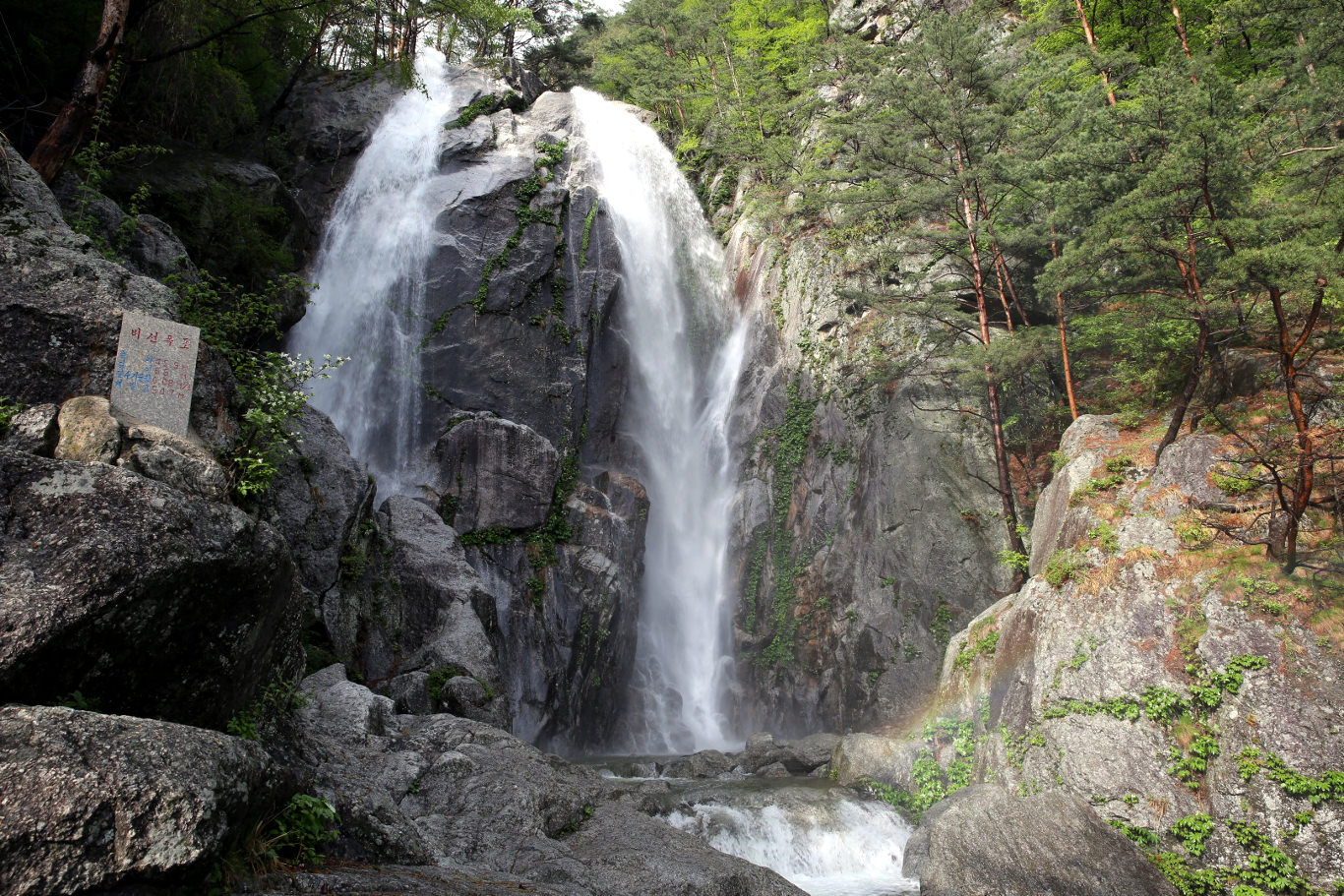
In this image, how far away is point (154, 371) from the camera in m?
5.71

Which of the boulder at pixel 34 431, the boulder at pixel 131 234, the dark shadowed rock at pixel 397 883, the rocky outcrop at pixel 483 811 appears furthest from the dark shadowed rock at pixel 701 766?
the boulder at pixel 131 234

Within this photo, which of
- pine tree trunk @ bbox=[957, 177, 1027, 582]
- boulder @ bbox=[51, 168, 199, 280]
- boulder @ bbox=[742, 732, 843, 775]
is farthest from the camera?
pine tree trunk @ bbox=[957, 177, 1027, 582]

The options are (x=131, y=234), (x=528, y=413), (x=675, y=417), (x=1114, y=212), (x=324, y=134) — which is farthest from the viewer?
(x=324, y=134)

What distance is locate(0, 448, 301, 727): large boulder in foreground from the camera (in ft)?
11.6

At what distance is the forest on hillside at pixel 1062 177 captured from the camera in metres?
9.04

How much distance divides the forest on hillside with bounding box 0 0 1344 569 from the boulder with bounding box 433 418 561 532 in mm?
5520

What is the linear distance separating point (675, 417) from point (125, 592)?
1830 centimetres

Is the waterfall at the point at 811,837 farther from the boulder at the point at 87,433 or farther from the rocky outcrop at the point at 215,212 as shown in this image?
the rocky outcrop at the point at 215,212

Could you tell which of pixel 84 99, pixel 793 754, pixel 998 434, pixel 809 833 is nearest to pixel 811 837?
pixel 809 833

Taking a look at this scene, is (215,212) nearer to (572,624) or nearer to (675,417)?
(572,624)

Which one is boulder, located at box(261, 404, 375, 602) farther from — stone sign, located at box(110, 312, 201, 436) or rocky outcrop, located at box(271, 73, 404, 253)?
rocky outcrop, located at box(271, 73, 404, 253)

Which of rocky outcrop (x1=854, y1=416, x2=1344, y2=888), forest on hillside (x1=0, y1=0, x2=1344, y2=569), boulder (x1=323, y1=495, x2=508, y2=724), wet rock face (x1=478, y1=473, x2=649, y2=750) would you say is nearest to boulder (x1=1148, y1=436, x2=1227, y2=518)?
rocky outcrop (x1=854, y1=416, x2=1344, y2=888)

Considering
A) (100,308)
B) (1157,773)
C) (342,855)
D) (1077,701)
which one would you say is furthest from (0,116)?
(1157,773)

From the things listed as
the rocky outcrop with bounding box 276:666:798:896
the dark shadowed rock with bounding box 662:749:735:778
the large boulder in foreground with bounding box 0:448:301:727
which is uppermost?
the large boulder in foreground with bounding box 0:448:301:727
